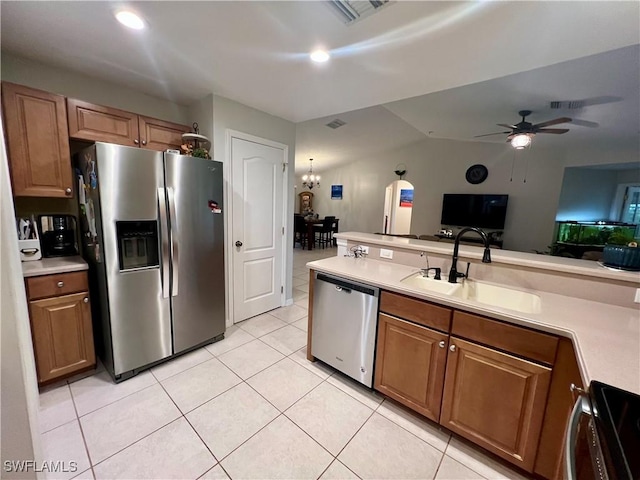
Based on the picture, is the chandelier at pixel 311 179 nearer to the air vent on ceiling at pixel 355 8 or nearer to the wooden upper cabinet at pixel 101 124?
the wooden upper cabinet at pixel 101 124

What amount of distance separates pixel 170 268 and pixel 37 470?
1.21m

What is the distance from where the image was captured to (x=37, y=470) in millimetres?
1037

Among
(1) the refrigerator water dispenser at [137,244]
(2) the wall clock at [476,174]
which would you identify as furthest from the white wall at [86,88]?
(2) the wall clock at [476,174]

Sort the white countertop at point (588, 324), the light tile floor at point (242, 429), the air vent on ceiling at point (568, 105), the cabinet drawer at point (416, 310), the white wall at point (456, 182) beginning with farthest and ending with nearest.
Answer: the white wall at point (456, 182) → the air vent on ceiling at point (568, 105) → the cabinet drawer at point (416, 310) → the light tile floor at point (242, 429) → the white countertop at point (588, 324)

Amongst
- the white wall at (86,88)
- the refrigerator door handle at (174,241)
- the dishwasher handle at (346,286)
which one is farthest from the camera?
the refrigerator door handle at (174,241)

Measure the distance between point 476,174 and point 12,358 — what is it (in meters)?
7.44

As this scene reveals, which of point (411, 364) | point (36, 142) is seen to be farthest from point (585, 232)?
point (36, 142)

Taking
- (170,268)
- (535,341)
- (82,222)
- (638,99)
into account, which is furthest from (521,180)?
(82,222)

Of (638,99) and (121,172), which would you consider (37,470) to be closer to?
(121,172)

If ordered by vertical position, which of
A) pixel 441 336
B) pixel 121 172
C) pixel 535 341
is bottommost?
pixel 441 336

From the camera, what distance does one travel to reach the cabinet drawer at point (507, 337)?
1181 mm

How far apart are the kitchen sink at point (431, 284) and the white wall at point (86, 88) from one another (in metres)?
2.67

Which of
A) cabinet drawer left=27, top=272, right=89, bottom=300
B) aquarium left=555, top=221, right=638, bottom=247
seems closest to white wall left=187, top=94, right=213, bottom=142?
cabinet drawer left=27, top=272, right=89, bottom=300

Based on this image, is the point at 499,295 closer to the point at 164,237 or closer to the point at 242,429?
the point at 242,429
